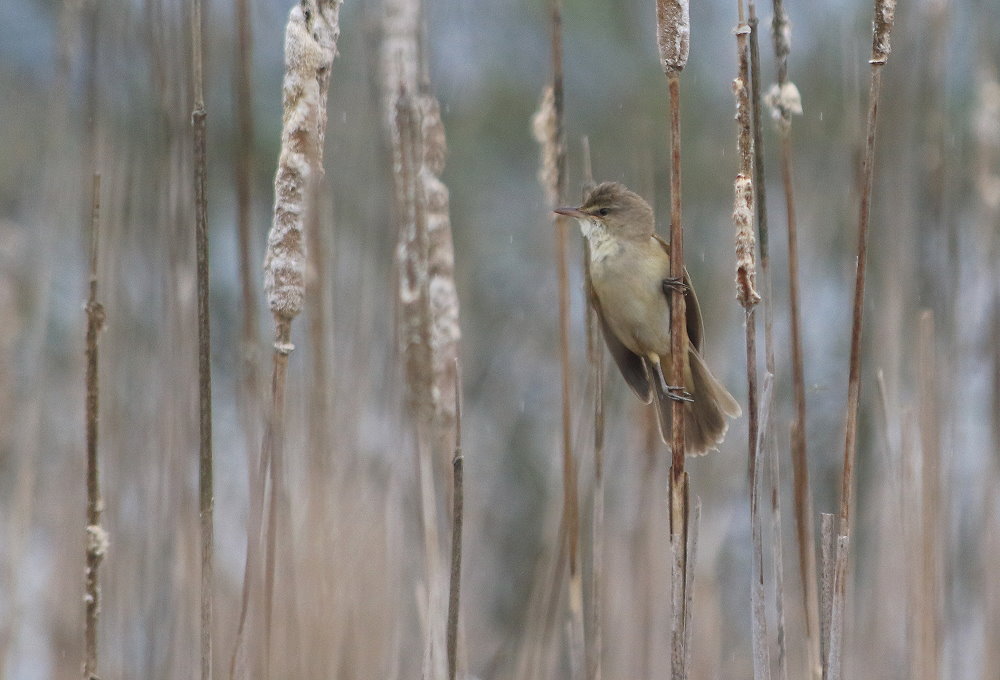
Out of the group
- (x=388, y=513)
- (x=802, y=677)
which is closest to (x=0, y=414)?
(x=388, y=513)

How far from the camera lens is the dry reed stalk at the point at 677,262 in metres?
1.54

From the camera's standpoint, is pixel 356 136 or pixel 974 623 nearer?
pixel 974 623

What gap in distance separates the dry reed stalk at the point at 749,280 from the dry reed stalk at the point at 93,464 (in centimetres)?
→ 94

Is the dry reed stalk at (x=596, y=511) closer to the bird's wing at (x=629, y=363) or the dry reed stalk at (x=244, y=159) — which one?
the bird's wing at (x=629, y=363)

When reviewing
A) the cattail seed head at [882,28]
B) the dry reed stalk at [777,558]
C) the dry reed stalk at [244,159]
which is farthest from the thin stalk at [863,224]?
the dry reed stalk at [244,159]

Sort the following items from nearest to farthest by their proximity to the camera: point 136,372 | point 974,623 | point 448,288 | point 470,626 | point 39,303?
1. point 448,288
2. point 39,303
3. point 136,372
4. point 974,623
5. point 470,626

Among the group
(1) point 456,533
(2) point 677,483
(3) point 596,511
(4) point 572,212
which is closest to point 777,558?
(2) point 677,483

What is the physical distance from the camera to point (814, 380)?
141 inches

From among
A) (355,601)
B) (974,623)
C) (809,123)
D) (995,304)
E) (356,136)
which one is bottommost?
(974,623)

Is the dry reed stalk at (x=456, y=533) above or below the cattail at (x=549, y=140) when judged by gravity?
below

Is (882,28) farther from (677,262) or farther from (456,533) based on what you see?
(456,533)

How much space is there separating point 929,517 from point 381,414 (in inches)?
50.2

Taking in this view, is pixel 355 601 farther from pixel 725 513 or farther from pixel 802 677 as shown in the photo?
pixel 725 513

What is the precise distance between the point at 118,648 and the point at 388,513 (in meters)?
0.62
